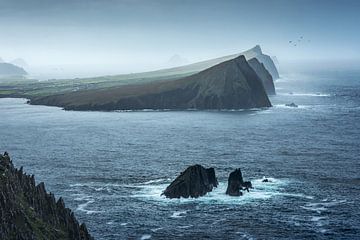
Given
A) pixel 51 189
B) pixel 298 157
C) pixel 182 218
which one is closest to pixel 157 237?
pixel 182 218

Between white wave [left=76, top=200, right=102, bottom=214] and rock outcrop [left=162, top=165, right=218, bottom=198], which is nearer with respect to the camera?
white wave [left=76, top=200, right=102, bottom=214]

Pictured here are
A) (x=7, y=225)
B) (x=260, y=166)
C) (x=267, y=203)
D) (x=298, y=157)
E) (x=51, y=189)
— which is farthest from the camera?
(x=298, y=157)

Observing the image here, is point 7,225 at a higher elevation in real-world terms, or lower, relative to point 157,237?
higher

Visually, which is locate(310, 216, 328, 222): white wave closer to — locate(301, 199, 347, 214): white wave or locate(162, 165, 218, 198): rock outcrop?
locate(301, 199, 347, 214): white wave

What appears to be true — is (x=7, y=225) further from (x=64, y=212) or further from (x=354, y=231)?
(x=354, y=231)

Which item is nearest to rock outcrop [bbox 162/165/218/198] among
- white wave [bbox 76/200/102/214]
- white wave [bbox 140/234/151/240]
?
white wave [bbox 76/200/102/214]

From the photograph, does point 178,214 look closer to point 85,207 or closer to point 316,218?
point 85,207
